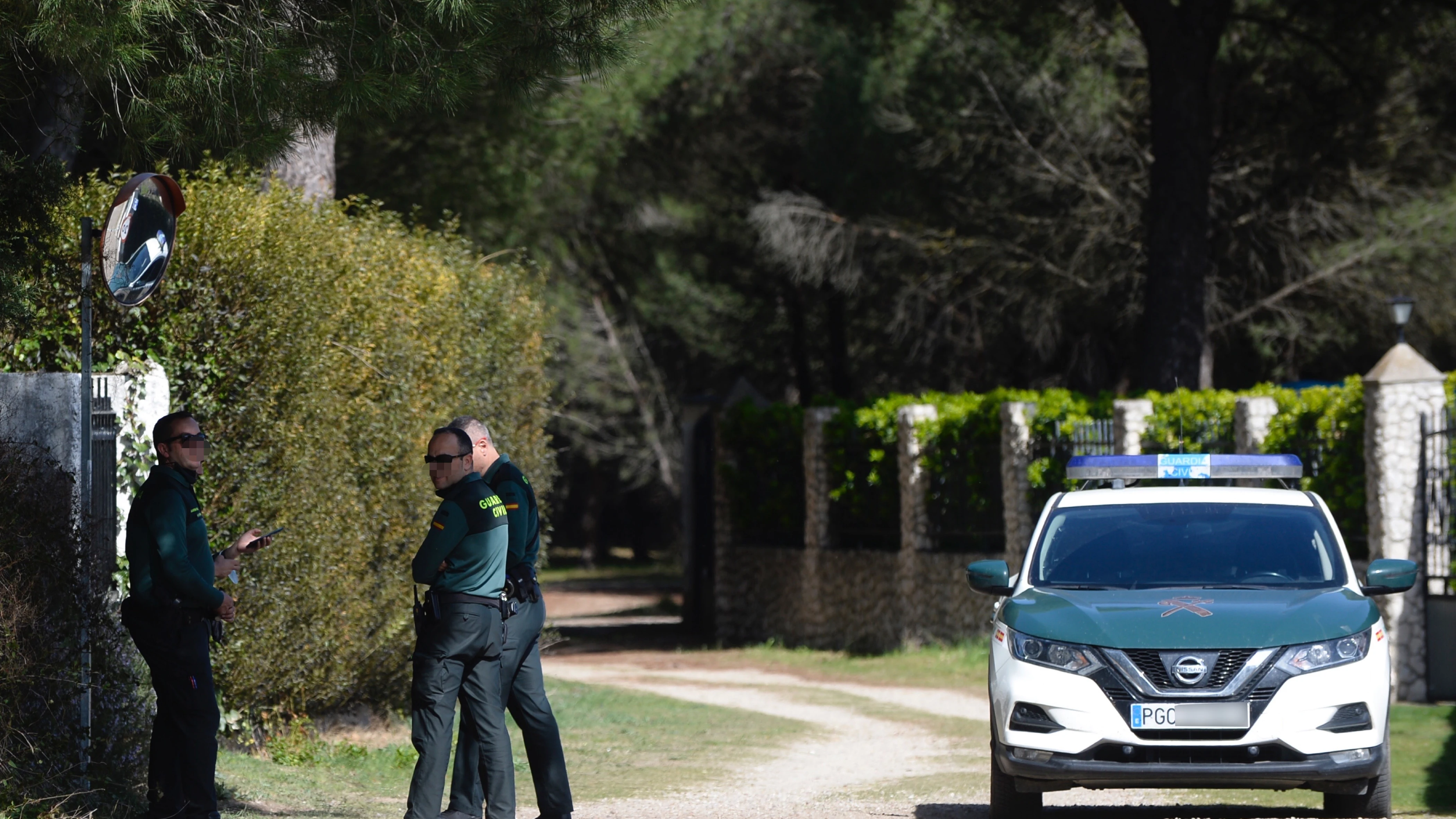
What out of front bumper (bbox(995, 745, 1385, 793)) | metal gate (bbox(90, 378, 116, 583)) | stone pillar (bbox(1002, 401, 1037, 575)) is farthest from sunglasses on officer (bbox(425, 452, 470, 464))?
stone pillar (bbox(1002, 401, 1037, 575))

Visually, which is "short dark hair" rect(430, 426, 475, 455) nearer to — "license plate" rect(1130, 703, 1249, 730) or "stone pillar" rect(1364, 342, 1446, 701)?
"license plate" rect(1130, 703, 1249, 730)

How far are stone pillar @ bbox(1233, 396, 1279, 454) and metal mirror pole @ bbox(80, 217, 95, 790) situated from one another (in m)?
9.98

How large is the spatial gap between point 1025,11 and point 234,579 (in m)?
16.7

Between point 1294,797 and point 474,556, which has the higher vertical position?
point 474,556

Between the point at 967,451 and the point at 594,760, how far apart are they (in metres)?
7.83

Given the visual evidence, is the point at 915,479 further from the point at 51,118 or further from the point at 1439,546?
the point at 51,118

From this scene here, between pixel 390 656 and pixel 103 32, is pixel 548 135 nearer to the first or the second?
pixel 390 656

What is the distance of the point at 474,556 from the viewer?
6.95 metres

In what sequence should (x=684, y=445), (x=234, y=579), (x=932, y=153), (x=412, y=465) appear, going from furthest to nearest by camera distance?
(x=932, y=153) → (x=684, y=445) → (x=412, y=465) → (x=234, y=579)

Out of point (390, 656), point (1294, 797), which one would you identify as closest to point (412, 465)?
point (390, 656)

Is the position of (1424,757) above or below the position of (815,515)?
below

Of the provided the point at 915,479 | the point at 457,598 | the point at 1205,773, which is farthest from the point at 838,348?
the point at 457,598

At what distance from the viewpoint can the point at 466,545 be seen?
6949 millimetres

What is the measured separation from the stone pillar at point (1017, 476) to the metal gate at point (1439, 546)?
429 cm
